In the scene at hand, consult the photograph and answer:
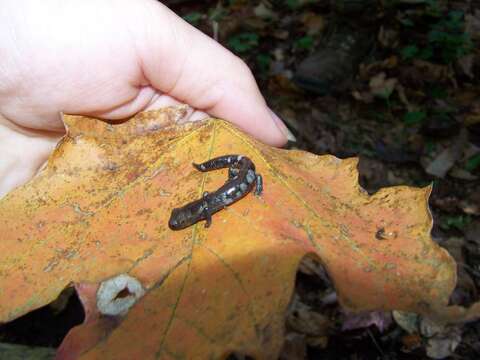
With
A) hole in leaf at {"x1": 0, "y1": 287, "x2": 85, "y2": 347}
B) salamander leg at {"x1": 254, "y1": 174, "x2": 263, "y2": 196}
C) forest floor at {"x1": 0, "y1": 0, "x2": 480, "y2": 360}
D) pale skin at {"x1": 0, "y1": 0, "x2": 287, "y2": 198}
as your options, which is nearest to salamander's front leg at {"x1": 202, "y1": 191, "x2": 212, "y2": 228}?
salamander leg at {"x1": 254, "y1": 174, "x2": 263, "y2": 196}

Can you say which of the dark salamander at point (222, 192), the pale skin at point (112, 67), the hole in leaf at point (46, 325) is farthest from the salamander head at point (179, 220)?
the hole in leaf at point (46, 325)

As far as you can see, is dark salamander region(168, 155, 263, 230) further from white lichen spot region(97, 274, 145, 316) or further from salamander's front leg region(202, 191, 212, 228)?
white lichen spot region(97, 274, 145, 316)

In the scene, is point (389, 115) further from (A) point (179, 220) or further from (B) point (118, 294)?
(B) point (118, 294)

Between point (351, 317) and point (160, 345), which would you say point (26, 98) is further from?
point (351, 317)

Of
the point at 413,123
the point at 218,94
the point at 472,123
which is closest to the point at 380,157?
the point at 413,123

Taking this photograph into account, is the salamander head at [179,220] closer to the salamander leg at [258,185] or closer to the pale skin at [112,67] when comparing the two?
the salamander leg at [258,185]

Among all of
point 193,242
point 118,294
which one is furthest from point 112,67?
point 118,294
